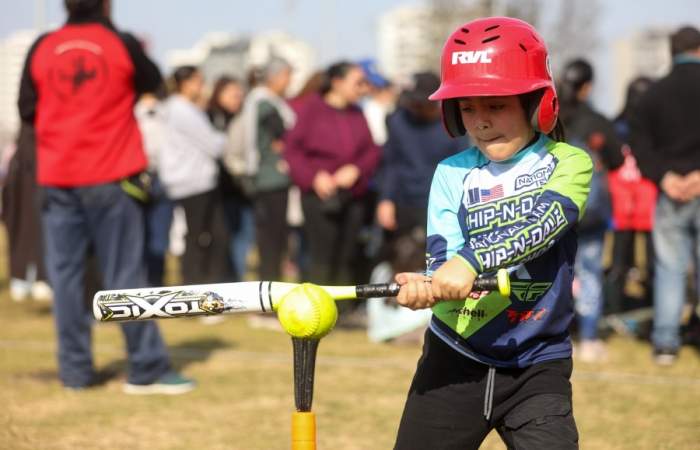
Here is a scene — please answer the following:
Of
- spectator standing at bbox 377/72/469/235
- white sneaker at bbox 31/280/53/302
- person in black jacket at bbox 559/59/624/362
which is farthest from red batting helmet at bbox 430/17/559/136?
white sneaker at bbox 31/280/53/302

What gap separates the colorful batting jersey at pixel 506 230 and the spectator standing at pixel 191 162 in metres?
6.22

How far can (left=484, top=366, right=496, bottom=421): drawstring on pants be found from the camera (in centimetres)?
336

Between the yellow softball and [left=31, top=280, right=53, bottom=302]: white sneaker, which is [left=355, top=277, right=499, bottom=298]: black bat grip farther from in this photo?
[left=31, top=280, right=53, bottom=302]: white sneaker

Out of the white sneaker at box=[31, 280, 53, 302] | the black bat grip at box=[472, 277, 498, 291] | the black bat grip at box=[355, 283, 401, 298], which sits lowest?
the white sneaker at box=[31, 280, 53, 302]

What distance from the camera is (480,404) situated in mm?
3379

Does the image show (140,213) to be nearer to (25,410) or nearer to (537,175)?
(25,410)

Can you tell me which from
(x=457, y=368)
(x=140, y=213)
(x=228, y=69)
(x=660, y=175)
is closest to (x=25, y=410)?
(x=140, y=213)

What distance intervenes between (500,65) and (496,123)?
21 cm

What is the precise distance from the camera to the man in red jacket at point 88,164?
622 centimetres

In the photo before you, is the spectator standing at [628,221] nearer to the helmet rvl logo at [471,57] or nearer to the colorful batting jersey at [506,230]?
the colorful batting jersey at [506,230]

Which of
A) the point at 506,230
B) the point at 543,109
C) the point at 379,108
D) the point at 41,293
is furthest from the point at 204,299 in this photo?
the point at 41,293

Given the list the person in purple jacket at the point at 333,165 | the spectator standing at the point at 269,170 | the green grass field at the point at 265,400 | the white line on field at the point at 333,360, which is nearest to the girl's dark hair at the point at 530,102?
the green grass field at the point at 265,400

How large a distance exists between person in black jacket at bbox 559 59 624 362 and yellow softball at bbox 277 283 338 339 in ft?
15.5

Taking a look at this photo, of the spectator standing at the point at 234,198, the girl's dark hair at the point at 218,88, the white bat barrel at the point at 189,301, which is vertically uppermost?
the white bat barrel at the point at 189,301
